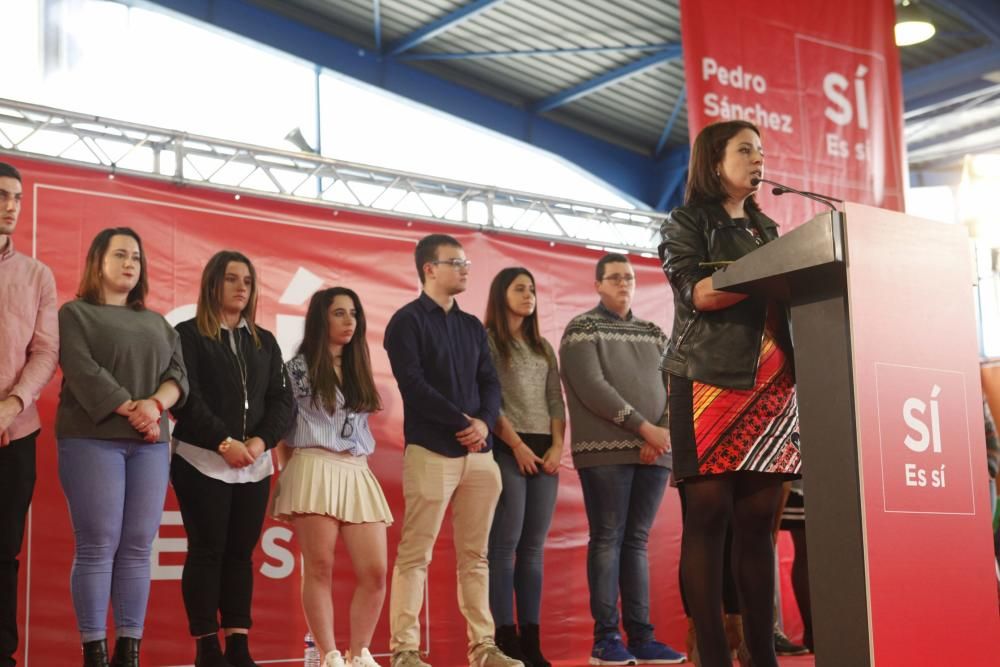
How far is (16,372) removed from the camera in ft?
10.8

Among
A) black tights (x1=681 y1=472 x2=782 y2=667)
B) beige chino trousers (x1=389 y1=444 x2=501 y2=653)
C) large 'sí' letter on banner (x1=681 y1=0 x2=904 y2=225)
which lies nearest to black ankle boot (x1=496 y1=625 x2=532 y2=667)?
beige chino trousers (x1=389 y1=444 x2=501 y2=653)

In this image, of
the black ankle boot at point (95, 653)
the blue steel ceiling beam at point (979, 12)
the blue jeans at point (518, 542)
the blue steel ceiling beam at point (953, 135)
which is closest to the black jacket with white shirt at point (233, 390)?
the black ankle boot at point (95, 653)

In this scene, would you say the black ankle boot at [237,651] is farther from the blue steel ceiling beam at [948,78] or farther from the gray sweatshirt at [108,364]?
the blue steel ceiling beam at [948,78]

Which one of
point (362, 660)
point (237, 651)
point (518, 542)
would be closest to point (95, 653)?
point (237, 651)

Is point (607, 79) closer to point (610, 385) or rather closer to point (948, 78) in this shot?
point (948, 78)

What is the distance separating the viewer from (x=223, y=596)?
11.9ft

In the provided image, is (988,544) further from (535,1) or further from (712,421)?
(535,1)

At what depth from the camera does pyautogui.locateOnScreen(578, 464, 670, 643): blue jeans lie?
4.18 metres

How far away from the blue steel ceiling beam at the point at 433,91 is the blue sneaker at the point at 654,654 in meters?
6.49

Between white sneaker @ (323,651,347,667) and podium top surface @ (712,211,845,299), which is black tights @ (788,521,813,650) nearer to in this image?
white sneaker @ (323,651,347,667)

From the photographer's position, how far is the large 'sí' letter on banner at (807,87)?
4.84 meters

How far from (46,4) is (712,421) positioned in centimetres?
689

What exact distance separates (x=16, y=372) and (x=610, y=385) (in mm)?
2224

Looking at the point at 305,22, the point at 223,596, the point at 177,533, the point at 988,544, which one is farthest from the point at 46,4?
the point at 988,544
